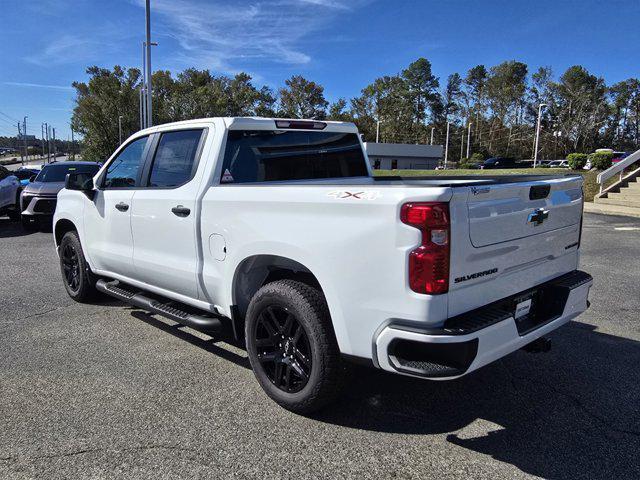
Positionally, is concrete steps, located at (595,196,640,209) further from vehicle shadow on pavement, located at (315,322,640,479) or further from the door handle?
the door handle

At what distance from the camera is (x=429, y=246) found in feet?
8.59

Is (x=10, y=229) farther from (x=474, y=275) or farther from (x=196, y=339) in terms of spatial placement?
(x=474, y=275)

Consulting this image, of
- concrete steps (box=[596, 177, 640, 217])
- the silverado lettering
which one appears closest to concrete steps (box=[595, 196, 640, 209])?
concrete steps (box=[596, 177, 640, 217])

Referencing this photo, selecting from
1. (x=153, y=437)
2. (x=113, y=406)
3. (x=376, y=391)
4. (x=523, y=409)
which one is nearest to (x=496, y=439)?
(x=523, y=409)

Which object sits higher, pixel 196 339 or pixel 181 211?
pixel 181 211

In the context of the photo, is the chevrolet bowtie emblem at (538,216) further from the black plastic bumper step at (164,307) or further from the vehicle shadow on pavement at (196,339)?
the vehicle shadow on pavement at (196,339)

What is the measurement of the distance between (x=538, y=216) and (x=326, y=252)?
138 centimetres

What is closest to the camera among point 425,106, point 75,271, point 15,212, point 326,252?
point 326,252

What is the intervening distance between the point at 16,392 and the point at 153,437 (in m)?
1.34

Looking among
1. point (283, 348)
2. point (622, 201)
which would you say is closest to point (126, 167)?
point (283, 348)

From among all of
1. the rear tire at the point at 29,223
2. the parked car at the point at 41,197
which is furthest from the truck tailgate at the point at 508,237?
the rear tire at the point at 29,223

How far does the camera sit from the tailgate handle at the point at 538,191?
Result: 3.17 m

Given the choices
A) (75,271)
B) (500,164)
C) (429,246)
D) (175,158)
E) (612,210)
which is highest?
(500,164)

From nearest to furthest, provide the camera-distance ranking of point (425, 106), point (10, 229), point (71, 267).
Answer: point (71, 267)
point (10, 229)
point (425, 106)
